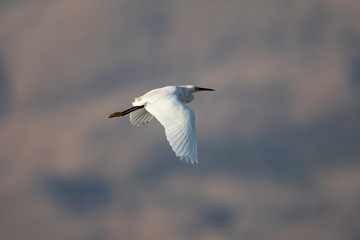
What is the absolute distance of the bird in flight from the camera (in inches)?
643

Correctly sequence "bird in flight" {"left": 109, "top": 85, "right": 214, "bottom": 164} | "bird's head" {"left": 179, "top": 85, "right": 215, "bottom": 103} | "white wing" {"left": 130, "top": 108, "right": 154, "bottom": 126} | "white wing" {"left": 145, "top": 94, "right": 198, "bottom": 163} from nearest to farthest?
1. "white wing" {"left": 145, "top": 94, "right": 198, "bottom": 163}
2. "bird in flight" {"left": 109, "top": 85, "right": 214, "bottom": 164}
3. "bird's head" {"left": 179, "top": 85, "right": 215, "bottom": 103}
4. "white wing" {"left": 130, "top": 108, "right": 154, "bottom": 126}

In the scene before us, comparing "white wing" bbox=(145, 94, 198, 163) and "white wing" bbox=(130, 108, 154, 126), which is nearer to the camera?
"white wing" bbox=(145, 94, 198, 163)

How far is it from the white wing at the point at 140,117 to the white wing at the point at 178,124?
237 centimetres

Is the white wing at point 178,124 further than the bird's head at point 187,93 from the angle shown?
No

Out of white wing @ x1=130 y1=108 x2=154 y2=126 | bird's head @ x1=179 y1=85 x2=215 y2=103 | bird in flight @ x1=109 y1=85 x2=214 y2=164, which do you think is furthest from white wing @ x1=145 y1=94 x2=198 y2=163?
white wing @ x1=130 y1=108 x2=154 y2=126

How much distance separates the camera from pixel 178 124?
17.2 m

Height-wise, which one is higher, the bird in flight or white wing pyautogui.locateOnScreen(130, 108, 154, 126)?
the bird in flight

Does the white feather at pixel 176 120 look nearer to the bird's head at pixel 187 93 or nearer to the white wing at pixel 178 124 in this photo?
the white wing at pixel 178 124

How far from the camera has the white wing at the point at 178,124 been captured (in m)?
16.2

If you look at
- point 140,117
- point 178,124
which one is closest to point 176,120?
point 178,124

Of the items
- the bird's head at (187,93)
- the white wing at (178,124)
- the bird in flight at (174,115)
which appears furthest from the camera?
the bird's head at (187,93)

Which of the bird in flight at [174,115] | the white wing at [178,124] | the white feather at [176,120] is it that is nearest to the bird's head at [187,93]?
the bird in flight at [174,115]

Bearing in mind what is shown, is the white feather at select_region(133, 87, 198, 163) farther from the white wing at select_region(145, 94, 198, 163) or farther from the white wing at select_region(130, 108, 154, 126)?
the white wing at select_region(130, 108, 154, 126)

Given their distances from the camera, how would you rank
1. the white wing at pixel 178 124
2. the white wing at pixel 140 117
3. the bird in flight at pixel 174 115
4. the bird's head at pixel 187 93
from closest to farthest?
the white wing at pixel 178 124
the bird in flight at pixel 174 115
the bird's head at pixel 187 93
the white wing at pixel 140 117
